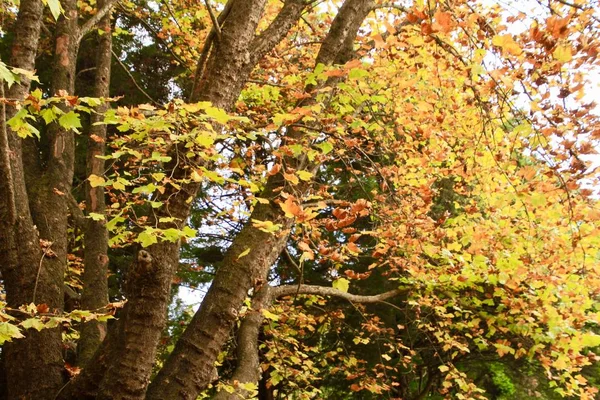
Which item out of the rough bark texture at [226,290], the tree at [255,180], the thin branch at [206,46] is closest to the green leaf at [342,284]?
the tree at [255,180]

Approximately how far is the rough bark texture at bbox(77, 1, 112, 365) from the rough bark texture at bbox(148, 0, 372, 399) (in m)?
1.28

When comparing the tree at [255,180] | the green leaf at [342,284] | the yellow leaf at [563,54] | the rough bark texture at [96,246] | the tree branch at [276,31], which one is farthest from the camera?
the rough bark texture at [96,246]

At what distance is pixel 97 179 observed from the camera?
2.81 metres

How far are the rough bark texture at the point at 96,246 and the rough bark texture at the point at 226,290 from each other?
4.20 feet

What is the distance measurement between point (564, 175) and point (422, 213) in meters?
2.98

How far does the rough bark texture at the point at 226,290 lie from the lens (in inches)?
124

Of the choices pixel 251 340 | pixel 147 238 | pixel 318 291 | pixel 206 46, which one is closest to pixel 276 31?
pixel 206 46

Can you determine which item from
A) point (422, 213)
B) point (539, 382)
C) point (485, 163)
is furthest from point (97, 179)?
point (539, 382)

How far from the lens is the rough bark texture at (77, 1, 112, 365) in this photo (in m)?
4.28

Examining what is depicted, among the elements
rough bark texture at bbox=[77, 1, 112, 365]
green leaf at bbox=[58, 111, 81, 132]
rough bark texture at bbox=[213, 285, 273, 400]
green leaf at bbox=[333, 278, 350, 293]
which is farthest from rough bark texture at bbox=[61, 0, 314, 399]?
rough bark texture at bbox=[213, 285, 273, 400]

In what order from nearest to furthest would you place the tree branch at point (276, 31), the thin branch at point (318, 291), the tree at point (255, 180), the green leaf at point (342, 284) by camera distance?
the green leaf at point (342, 284), the tree at point (255, 180), the tree branch at point (276, 31), the thin branch at point (318, 291)

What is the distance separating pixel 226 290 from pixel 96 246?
196 cm

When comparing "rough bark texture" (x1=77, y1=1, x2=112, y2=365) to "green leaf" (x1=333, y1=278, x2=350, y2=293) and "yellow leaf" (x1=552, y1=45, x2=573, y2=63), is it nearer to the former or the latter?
"green leaf" (x1=333, y1=278, x2=350, y2=293)

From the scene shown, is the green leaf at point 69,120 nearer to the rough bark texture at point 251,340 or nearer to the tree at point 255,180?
the tree at point 255,180
